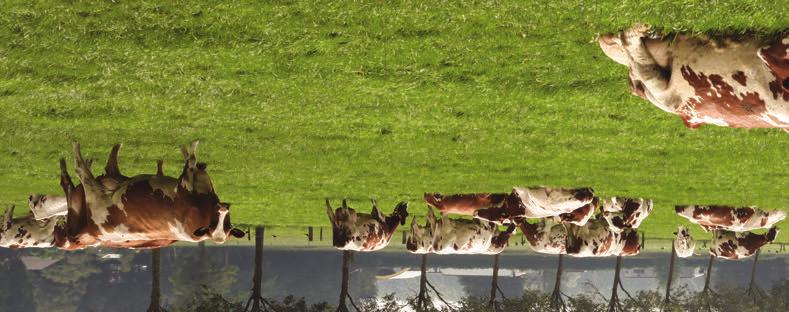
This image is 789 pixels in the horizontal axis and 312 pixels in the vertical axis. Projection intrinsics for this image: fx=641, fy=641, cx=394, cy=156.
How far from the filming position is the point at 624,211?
611 centimetres

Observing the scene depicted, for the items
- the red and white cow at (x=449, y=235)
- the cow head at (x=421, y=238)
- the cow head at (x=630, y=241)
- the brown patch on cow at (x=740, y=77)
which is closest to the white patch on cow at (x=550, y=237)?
the red and white cow at (x=449, y=235)

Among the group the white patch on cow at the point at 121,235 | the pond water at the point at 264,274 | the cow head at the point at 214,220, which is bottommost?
the pond water at the point at 264,274

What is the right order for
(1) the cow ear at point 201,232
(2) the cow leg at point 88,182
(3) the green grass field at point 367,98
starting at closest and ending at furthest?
(3) the green grass field at point 367,98, (1) the cow ear at point 201,232, (2) the cow leg at point 88,182

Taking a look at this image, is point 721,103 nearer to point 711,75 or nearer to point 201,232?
point 711,75

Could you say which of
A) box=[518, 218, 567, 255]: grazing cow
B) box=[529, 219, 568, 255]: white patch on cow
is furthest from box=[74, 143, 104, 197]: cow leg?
box=[529, 219, 568, 255]: white patch on cow

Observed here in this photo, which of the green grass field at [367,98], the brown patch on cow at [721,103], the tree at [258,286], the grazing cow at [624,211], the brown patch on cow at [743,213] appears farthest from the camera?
the tree at [258,286]

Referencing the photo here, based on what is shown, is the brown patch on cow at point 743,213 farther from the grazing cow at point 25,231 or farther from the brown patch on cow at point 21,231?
the brown patch on cow at point 21,231

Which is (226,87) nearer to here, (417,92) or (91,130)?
(417,92)

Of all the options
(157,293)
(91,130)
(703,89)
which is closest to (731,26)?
(703,89)

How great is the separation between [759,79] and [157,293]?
6.55 m

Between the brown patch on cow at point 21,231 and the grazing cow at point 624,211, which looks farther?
the brown patch on cow at point 21,231

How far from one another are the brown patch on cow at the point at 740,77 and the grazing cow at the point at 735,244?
624 centimetres

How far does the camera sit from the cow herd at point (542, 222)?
5.20 m

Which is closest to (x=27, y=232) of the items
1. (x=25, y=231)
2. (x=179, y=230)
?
(x=25, y=231)
